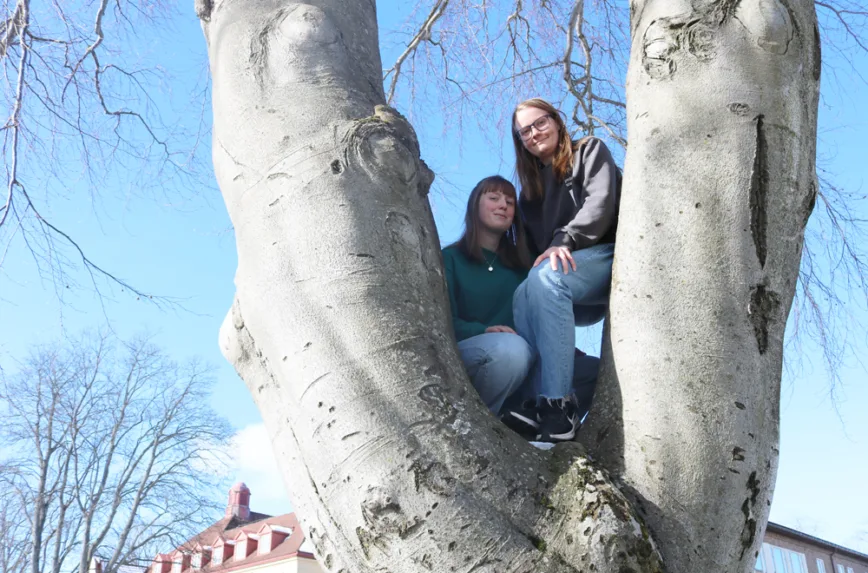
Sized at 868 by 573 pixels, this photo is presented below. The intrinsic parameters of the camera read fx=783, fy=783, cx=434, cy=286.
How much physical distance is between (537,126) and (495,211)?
35cm

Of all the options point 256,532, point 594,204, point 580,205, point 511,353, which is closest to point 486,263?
point 580,205

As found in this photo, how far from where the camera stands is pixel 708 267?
1.79 metres

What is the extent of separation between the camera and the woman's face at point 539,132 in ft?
9.41

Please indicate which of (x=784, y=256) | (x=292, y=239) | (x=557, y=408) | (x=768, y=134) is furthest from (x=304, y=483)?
(x=768, y=134)

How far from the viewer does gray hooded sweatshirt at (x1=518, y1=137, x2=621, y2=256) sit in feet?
7.82

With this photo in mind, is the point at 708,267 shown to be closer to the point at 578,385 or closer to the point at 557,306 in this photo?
the point at 557,306

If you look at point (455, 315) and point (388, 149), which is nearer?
point (388, 149)

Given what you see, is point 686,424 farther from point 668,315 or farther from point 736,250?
point 736,250

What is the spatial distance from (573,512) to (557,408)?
57 cm

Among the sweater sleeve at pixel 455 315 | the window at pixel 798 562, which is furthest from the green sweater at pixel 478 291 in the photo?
the window at pixel 798 562

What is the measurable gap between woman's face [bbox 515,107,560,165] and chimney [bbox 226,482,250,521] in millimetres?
36088

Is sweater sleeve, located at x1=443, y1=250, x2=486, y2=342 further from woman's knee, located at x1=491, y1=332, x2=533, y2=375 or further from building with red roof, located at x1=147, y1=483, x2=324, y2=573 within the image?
building with red roof, located at x1=147, y1=483, x2=324, y2=573

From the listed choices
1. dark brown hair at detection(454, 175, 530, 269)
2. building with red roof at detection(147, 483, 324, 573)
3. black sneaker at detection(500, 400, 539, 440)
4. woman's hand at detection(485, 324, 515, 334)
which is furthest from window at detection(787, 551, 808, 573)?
black sneaker at detection(500, 400, 539, 440)

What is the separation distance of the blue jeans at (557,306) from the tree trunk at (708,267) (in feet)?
1.04
